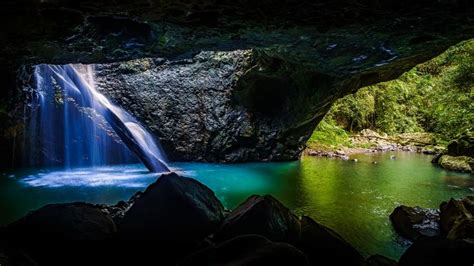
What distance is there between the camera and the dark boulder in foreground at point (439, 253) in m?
2.72

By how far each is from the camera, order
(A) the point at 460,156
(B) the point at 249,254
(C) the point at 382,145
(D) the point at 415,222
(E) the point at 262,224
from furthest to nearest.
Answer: (C) the point at 382,145 → (A) the point at 460,156 → (D) the point at 415,222 → (E) the point at 262,224 → (B) the point at 249,254

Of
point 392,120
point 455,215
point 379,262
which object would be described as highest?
point 392,120

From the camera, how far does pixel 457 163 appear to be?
12.3m

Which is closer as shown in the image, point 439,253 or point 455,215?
point 439,253

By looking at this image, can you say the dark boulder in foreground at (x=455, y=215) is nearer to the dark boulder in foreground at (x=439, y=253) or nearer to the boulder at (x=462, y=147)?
the dark boulder in foreground at (x=439, y=253)

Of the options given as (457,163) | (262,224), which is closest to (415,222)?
(262,224)

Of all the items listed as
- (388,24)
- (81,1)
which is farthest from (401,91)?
(81,1)

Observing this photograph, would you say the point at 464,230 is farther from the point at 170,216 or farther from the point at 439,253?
the point at 170,216

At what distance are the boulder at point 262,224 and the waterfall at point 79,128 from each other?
7052 millimetres

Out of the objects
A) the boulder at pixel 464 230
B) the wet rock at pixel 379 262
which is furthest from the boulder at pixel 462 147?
the wet rock at pixel 379 262

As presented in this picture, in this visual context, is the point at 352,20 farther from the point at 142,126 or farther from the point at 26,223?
the point at 142,126

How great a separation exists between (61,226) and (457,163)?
13.1m

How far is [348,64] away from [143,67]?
801 cm

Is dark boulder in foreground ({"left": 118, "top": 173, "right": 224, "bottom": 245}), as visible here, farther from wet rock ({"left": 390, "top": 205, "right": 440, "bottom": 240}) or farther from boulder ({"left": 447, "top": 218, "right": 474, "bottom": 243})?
wet rock ({"left": 390, "top": 205, "right": 440, "bottom": 240})
